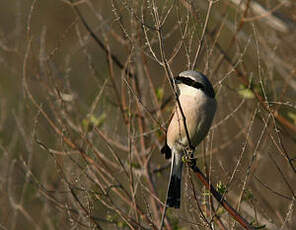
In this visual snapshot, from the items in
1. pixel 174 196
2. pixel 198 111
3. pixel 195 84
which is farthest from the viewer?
pixel 174 196

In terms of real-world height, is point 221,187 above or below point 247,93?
below

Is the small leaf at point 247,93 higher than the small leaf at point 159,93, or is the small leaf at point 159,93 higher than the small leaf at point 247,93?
the small leaf at point 159,93

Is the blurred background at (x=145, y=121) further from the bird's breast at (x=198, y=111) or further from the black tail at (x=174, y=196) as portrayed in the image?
the bird's breast at (x=198, y=111)

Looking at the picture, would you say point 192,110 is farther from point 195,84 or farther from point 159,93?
point 159,93

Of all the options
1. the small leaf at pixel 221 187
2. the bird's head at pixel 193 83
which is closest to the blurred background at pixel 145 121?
the small leaf at pixel 221 187

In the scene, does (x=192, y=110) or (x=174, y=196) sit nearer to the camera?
(x=192, y=110)

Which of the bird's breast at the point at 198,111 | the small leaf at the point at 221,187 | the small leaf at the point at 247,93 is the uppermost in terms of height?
the small leaf at the point at 247,93

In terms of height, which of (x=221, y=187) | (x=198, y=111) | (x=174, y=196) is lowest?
(x=221, y=187)

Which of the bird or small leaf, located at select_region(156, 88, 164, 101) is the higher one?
small leaf, located at select_region(156, 88, 164, 101)

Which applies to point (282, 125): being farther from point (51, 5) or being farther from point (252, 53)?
point (51, 5)

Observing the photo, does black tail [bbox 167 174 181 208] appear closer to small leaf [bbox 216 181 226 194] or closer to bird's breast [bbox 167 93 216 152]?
bird's breast [bbox 167 93 216 152]

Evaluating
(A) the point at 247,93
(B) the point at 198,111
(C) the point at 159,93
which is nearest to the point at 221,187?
(B) the point at 198,111

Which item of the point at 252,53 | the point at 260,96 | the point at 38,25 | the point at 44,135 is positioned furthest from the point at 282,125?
the point at 38,25

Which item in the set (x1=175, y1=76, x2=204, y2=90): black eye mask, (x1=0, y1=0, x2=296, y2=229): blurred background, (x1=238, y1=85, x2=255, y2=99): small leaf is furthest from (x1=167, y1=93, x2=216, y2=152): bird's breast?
(x1=238, y1=85, x2=255, y2=99): small leaf
